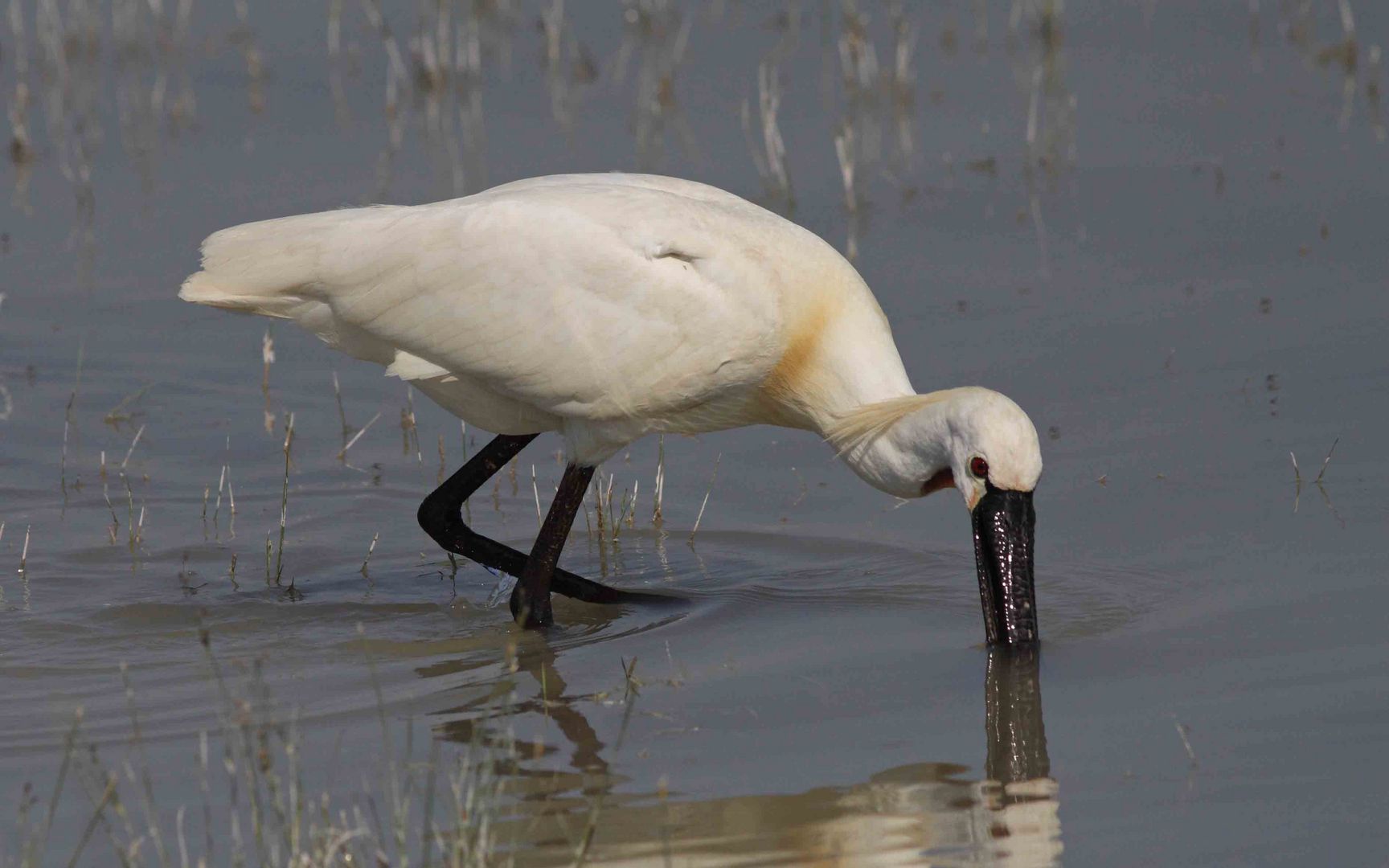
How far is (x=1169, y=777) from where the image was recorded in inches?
227

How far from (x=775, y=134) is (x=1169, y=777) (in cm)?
723

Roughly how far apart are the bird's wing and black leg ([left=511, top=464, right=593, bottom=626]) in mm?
293

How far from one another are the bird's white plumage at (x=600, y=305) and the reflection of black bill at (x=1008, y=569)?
0.33m

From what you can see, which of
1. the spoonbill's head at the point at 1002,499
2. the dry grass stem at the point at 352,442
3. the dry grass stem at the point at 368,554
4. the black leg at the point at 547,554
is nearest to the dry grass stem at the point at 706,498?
the black leg at the point at 547,554

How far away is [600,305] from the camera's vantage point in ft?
24.5

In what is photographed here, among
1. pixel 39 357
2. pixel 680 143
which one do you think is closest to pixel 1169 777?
pixel 39 357

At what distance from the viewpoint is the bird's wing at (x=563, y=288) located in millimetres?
7379

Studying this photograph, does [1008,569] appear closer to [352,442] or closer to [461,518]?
[461,518]

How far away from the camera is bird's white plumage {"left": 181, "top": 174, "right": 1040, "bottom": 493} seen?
7.39m

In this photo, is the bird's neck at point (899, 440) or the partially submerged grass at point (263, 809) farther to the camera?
the bird's neck at point (899, 440)

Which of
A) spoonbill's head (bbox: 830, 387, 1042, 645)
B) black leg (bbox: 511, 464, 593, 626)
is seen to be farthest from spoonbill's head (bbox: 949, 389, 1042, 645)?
black leg (bbox: 511, 464, 593, 626)

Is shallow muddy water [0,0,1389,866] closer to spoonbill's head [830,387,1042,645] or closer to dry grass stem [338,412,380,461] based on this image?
dry grass stem [338,412,380,461]

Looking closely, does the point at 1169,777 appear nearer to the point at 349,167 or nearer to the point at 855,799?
the point at 855,799

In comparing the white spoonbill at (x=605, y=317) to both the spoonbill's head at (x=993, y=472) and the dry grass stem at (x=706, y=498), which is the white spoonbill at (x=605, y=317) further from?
the dry grass stem at (x=706, y=498)
